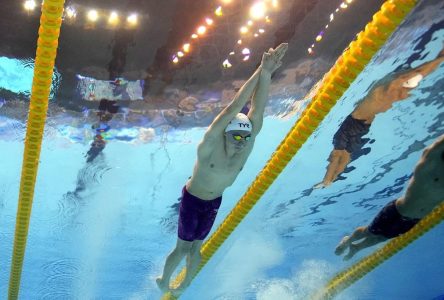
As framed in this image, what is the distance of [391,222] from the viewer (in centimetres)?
555

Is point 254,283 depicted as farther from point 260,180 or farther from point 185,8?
point 185,8

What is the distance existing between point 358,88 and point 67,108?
511cm

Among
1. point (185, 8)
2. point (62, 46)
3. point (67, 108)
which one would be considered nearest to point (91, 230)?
point (67, 108)

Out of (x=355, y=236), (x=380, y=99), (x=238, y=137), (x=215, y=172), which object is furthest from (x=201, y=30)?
(x=355, y=236)

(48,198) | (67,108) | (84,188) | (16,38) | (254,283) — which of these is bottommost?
(254,283)

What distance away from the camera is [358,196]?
12047 mm

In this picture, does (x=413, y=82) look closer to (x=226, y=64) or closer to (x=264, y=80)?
(x=226, y=64)

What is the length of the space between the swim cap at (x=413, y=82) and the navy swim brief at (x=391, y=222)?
2340 millimetres

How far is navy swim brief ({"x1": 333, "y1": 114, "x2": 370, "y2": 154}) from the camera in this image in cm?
790

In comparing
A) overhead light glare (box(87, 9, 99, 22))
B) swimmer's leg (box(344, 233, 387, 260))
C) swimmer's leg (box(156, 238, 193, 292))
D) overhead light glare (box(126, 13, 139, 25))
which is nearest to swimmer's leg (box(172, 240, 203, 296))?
swimmer's leg (box(156, 238, 193, 292))

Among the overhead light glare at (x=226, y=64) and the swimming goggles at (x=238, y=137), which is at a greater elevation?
the overhead light glare at (x=226, y=64)

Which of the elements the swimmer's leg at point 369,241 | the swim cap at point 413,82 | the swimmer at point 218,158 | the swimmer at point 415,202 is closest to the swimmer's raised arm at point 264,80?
the swimmer at point 218,158

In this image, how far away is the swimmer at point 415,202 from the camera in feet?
15.7

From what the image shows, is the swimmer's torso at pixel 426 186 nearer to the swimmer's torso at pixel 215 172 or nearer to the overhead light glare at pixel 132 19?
the swimmer's torso at pixel 215 172
